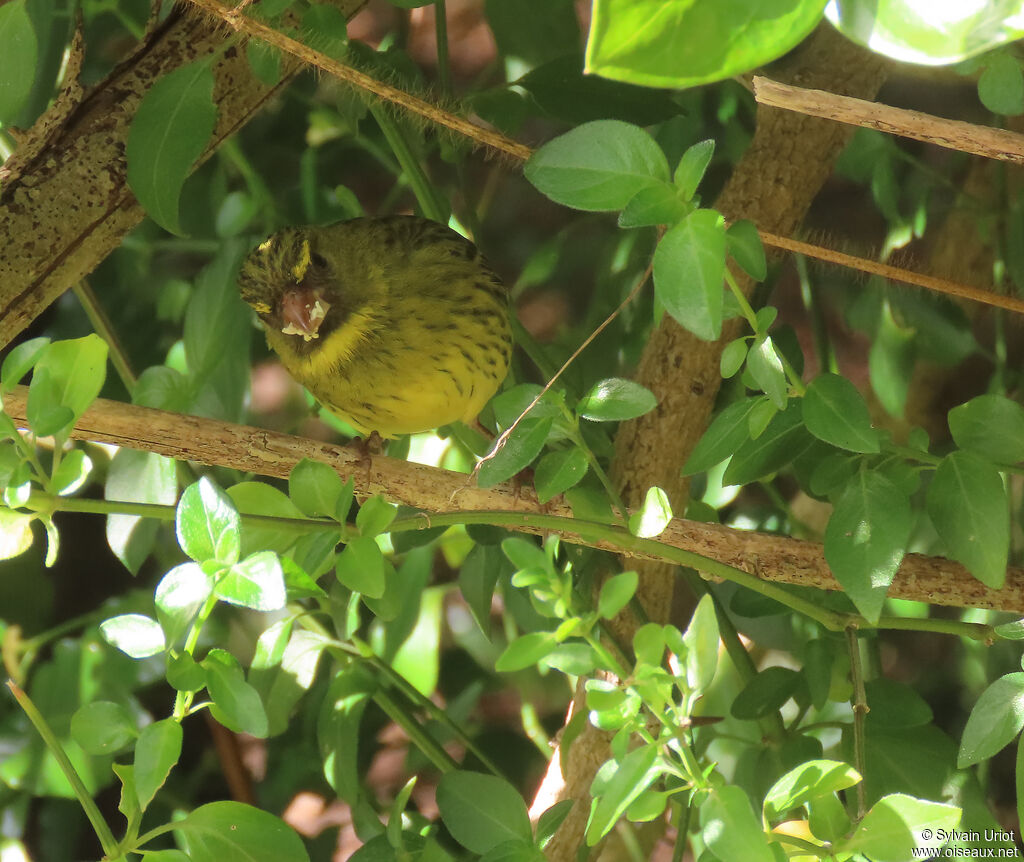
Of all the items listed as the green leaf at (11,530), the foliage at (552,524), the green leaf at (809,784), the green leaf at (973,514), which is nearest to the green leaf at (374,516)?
the foliage at (552,524)

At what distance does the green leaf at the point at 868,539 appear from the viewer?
2.89 feet

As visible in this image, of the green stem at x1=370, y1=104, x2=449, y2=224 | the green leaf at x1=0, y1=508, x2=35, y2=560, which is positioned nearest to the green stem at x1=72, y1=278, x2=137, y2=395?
the green stem at x1=370, y1=104, x2=449, y2=224

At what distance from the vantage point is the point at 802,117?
1.42 m

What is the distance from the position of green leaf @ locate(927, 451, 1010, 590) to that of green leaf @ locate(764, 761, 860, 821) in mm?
240

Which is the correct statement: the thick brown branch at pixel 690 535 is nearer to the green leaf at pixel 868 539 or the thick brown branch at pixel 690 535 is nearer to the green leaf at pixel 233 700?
the green leaf at pixel 868 539

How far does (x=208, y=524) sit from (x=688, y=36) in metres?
0.47

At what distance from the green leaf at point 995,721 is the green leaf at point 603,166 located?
471 mm

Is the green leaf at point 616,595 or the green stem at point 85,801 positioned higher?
the green leaf at point 616,595

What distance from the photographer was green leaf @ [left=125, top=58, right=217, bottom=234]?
1.14 meters

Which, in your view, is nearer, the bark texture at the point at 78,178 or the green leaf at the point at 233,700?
the green leaf at the point at 233,700

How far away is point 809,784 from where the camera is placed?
0.77 metres

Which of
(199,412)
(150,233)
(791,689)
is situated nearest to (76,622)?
(199,412)

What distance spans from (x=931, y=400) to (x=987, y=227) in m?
0.44

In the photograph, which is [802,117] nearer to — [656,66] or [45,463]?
[656,66]
